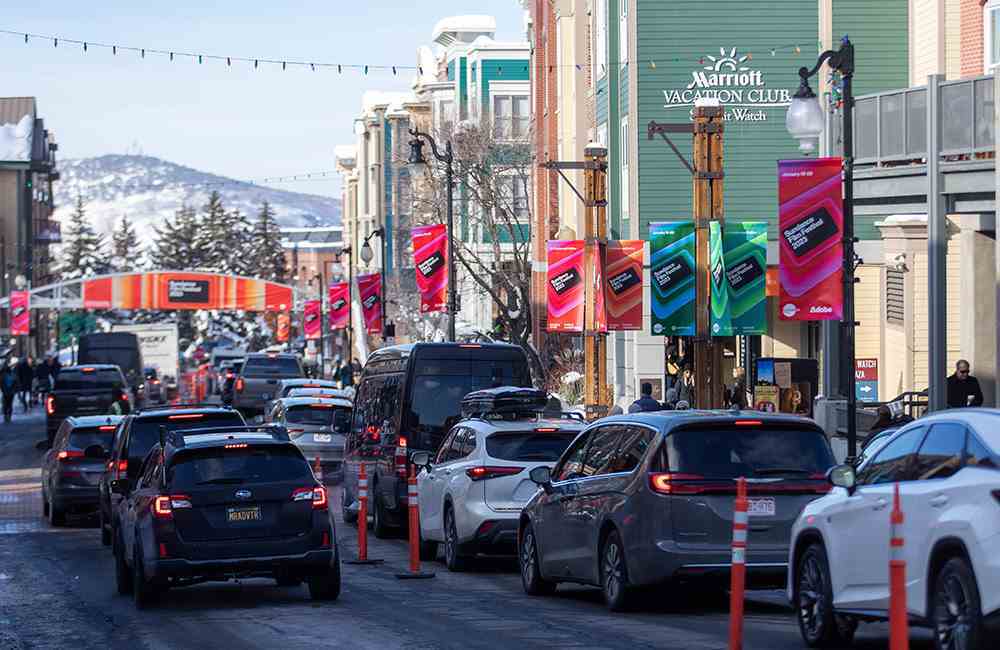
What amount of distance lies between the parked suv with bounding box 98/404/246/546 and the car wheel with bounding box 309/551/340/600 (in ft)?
25.8

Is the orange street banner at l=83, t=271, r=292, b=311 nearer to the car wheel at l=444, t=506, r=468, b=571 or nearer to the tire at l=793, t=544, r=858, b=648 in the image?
the car wheel at l=444, t=506, r=468, b=571

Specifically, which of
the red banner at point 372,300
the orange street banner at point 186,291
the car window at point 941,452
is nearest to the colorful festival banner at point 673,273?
the car window at point 941,452

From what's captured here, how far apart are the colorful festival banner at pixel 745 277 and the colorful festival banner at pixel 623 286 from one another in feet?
17.1

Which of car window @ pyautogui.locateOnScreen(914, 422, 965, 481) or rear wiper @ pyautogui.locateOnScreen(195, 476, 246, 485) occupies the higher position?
car window @ pyautogui.locateOnScreen(914, 422, 965, 481)

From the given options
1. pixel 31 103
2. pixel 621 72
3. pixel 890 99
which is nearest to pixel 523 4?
pixel 621 72

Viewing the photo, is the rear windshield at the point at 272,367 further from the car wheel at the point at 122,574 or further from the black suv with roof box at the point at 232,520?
the black suv with roof box at the point at 232,520

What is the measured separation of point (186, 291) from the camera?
125750mm

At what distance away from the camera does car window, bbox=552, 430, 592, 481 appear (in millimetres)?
16297

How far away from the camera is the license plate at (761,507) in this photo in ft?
47.4

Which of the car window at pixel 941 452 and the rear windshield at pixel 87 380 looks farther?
the rear windshield at pixel 87 380

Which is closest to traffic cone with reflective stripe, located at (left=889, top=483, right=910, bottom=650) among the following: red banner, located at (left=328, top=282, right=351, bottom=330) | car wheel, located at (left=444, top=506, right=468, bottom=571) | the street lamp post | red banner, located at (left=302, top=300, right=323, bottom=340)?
car wheel, located at (left=444, top=506, right=468, bottom=571)

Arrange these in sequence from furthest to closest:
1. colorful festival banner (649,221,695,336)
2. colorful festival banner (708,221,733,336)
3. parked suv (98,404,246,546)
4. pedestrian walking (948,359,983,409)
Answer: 1. colorful festival banner (649,221,695,336)
2. colorful festival banner (708,221,733,336)
3. pedestrian walking (948,359,983,409)
4. parked suv (98,404,246,546)

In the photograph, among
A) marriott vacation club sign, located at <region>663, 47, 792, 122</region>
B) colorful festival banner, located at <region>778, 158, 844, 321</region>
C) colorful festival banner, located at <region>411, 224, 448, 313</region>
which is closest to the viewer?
colorful festival banner, located at <region>778, 158, 844, 321</region>

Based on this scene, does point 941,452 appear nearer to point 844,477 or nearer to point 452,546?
point 844,477
